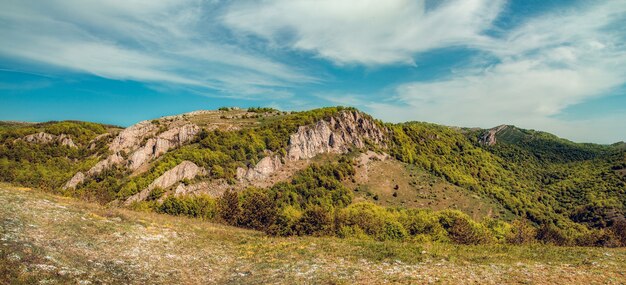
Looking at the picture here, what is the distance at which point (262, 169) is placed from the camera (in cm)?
14075

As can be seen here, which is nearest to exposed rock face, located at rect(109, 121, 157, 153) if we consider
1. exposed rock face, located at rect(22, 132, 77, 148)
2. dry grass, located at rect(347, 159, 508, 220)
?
exposed rock face, located at rect(22, 132, 77, 148)

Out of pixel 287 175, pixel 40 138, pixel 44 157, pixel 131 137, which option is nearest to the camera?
pixel 44 157

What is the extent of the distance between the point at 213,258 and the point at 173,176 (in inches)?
4116

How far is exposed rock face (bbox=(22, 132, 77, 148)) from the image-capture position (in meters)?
145

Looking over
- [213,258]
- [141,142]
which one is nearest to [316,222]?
[213,258]

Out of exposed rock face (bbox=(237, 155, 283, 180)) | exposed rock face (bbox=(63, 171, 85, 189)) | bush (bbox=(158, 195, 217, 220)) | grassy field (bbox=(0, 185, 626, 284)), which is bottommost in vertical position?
bush (bbox=(158, 195, 217, 220))

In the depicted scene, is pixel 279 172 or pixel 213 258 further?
pixel 279 172

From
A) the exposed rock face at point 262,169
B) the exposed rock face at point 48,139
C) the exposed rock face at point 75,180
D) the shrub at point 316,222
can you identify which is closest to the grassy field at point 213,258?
the shrub at point 316,222

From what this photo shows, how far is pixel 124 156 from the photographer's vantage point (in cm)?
13450

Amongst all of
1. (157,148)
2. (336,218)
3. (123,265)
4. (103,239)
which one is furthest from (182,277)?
(157,148)

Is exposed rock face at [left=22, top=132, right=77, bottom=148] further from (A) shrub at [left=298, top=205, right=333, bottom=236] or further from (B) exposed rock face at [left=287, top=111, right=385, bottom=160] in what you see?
(A) shrub at [left=298, top=205, right=333, bottom=236]

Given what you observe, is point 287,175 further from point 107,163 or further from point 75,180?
point 75,180

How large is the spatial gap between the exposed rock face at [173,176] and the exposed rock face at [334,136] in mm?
45747

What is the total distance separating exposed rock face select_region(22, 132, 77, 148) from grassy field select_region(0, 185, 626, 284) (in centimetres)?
14937
